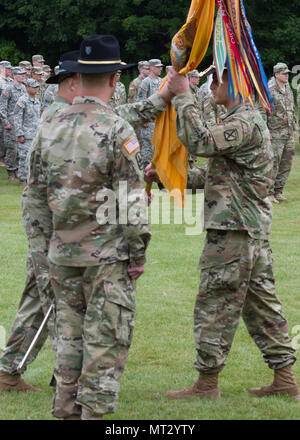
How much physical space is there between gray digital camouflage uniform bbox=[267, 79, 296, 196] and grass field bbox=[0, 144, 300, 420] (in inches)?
146

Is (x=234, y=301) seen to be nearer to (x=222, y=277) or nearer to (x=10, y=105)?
(x=222, y=277)

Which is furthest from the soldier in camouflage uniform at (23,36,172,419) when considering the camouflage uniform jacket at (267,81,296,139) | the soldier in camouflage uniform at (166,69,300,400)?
the camouflage uniform jacket at (267,81,296,139)

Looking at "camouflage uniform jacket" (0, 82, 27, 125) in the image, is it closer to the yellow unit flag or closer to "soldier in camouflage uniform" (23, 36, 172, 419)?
the yellow unit flag

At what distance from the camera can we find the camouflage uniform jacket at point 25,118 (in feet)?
56.6

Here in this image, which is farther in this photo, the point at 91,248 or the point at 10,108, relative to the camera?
the point at 10,108

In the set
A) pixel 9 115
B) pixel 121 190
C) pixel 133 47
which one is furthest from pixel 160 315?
pixel 133 47

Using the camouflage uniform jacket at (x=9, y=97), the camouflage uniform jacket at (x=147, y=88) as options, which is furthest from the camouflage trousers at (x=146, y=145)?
the camouflage uniform jacket at (x=9, y=97)

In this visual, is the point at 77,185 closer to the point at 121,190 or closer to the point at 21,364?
the point at 121,190

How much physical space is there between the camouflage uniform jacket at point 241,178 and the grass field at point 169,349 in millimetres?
1254

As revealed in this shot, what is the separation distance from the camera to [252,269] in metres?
5.84

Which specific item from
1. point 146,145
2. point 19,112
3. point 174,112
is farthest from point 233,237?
point 146,145

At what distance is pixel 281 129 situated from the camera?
52.4 feet

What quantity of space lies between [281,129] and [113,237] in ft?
38.2

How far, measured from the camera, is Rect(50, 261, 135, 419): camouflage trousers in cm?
474
